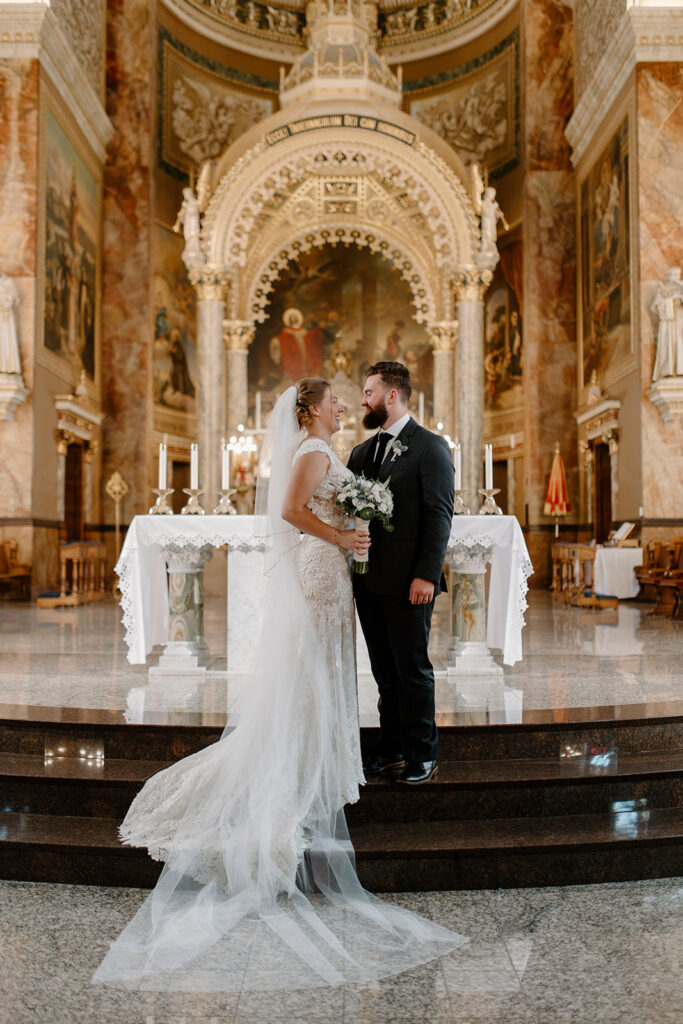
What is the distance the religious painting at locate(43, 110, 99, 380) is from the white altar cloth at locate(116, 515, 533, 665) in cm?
818

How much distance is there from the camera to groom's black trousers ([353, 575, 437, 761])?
371 cm

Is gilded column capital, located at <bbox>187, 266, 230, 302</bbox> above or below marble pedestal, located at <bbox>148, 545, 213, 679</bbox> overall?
above

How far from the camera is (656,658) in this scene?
690cm

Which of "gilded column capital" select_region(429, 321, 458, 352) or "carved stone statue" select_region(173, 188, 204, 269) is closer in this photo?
"carved stone statue" select_region(173, 188, 204, 269)

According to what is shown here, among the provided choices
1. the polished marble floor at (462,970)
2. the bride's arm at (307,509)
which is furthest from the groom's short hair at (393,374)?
the polished marble floor at (462,970)

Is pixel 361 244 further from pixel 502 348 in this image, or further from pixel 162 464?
pixel 162 464

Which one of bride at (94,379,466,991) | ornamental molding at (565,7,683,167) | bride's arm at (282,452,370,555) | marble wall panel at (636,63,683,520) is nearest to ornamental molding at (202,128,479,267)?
marble wall panel at (636,63,683,520)

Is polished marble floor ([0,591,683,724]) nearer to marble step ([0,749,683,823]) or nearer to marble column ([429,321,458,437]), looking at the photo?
marble step ([0,749,683,823])

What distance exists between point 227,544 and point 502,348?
12.9 meters

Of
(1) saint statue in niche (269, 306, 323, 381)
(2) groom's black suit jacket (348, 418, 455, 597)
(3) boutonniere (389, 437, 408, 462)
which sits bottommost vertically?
(2) groom's black suit jacket (348, 418, 455, 597)

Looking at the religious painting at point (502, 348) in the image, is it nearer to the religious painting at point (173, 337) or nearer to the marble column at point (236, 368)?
the marble column at point (236, 368)

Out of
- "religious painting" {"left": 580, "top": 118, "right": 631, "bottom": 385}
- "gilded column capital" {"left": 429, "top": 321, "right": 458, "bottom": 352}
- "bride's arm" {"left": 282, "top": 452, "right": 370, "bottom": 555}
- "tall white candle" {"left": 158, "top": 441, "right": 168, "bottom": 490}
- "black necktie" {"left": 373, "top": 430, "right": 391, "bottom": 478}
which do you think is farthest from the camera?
"gilded column capital" {"left": 429, "top": 321, "right": 458, "bottom": 352}

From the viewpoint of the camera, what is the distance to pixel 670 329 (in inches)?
492

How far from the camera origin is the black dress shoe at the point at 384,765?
3828mm
